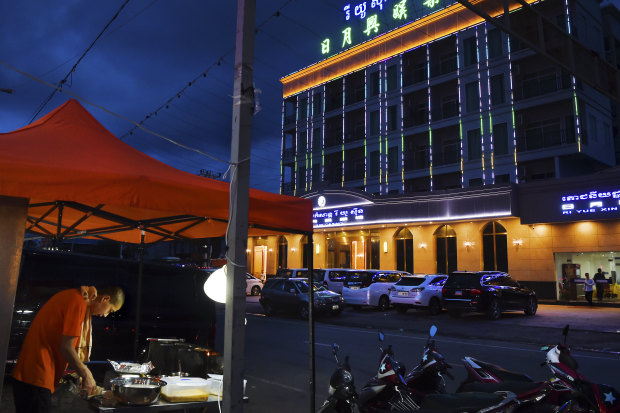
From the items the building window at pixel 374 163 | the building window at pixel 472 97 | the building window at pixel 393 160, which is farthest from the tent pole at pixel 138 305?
the building window at pixel 374 163

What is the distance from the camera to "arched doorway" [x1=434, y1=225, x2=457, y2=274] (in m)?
28.8

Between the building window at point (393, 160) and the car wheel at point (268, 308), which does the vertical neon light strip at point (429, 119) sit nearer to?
the building window at point (393, 160)

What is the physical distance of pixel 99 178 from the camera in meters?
4.45

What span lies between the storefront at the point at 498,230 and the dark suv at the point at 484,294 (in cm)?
685

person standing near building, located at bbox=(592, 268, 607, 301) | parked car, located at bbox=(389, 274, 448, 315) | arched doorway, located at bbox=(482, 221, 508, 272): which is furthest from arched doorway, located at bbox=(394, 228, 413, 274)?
person standing near building, located at bbox=(592, 268, 607, 301)

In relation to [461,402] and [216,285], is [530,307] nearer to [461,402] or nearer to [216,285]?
[461,402]

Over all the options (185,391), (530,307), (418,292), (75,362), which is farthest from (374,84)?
(75,362)

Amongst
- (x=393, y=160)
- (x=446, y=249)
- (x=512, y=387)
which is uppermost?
(x=393, y=160)

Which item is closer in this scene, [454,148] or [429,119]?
[454,148]

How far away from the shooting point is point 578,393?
4.47 meters

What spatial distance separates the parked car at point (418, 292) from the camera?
19.7 m

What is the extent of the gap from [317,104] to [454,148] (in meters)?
14.4

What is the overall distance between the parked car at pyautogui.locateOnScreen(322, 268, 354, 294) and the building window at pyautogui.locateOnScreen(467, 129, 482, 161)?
47.4 feet

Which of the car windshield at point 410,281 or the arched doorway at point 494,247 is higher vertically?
the arched doorway at point 494,247
